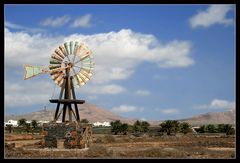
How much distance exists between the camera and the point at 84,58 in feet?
112

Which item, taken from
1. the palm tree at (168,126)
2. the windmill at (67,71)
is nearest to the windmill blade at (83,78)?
the windmill at (67,71)

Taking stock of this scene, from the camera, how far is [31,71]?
33.6m

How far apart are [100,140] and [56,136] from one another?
40.5 ft

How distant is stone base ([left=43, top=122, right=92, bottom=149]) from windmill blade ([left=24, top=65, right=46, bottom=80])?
4512mm

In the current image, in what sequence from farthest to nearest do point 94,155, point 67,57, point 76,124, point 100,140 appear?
point 100,140, point 67,57, point 76,124, point 94,155

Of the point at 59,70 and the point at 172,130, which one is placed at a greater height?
the point at 59,70

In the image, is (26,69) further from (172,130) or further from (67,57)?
(172,130)

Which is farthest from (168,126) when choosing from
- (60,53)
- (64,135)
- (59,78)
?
(64,135)

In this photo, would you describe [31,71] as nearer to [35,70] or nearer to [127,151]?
[35,70]

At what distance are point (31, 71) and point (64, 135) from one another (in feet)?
20.2
